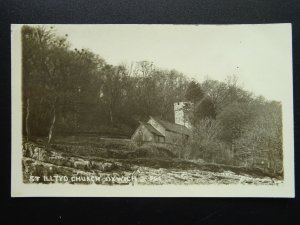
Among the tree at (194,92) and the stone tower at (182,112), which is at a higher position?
the tree at (194,92)

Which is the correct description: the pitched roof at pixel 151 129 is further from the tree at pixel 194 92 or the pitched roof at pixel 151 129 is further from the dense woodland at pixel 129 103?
the tree at pixel 194 92

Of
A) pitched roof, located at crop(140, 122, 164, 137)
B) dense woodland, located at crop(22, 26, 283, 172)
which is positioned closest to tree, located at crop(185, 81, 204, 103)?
dense woodland, located at crop(22, 26, 283, 172)

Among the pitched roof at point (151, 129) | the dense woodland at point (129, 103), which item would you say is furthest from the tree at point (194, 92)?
the pitched roof at point (151, 129)

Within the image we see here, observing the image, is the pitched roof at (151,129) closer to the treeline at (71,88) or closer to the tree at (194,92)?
the treeline at (71,88)

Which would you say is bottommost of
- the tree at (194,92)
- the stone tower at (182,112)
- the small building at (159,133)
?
the small building at (159,133)

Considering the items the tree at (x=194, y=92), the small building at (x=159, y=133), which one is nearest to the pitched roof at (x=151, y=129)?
the small building at (x=159, y=133)

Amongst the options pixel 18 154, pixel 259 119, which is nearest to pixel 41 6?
pixel 18 154

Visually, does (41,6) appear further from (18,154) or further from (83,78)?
(18,154)

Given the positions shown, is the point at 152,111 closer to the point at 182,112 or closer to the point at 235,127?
the point at 182,112
